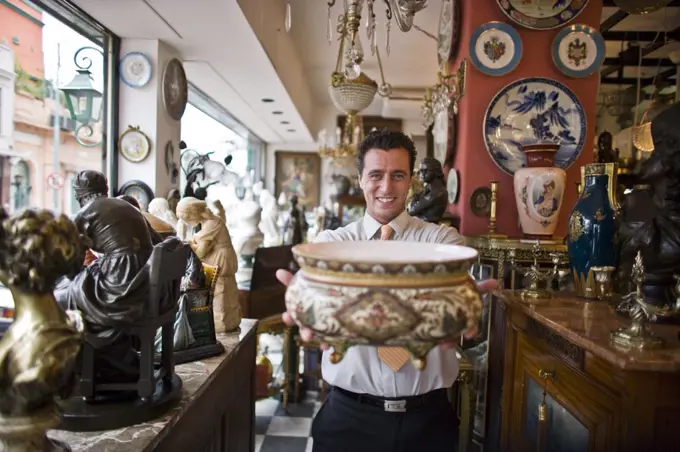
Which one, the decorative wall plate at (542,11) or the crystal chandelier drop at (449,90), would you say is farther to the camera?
the crystal chandelier drop at (449,90)

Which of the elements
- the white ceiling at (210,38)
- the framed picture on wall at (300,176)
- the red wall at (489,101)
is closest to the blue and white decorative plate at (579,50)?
the red wall at (489,101)

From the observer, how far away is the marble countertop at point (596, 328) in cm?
125

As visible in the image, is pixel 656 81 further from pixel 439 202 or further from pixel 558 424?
pixel 558 424

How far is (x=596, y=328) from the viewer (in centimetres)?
156

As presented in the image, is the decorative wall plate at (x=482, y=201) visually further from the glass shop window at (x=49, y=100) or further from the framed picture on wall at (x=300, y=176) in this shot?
the framed picture on wall at (x=300, y=176)

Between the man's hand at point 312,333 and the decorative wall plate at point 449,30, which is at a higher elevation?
the decorative wall plate at point 449,30

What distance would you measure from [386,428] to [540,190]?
168 centimetres

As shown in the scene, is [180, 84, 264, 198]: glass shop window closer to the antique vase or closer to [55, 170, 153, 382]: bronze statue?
the antique vase

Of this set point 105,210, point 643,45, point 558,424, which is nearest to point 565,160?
point 558,424

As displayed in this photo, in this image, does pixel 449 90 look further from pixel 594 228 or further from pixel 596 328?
pixel 596 328

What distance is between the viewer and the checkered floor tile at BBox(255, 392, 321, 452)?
3.05m

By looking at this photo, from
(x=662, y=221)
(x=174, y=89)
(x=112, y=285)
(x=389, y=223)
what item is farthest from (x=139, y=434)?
(x=174, y=89)

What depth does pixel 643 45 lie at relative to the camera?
523cm

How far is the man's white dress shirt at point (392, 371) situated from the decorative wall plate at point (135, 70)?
289 cm
